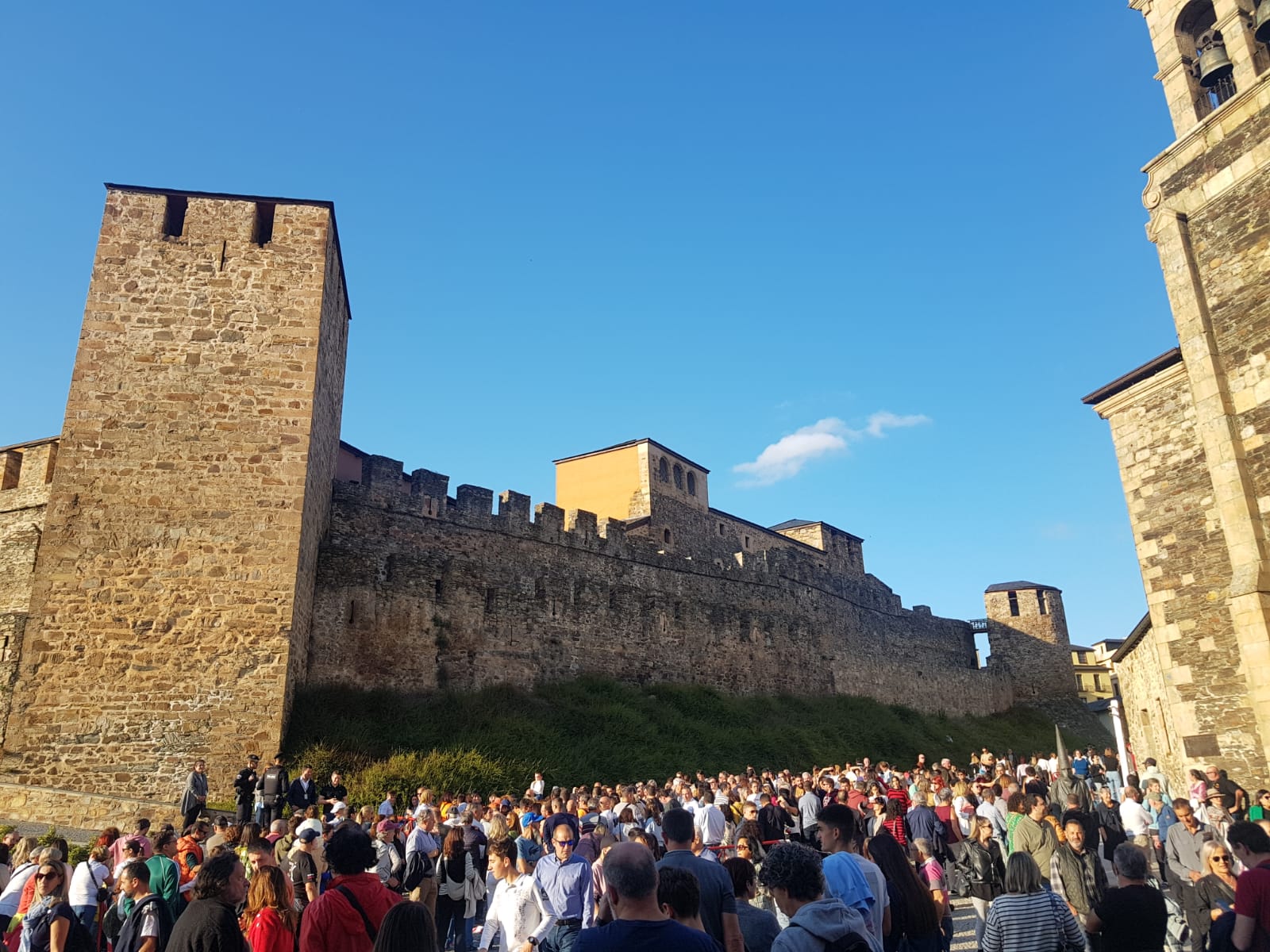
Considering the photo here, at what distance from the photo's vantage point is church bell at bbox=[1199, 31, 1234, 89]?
12820 mm

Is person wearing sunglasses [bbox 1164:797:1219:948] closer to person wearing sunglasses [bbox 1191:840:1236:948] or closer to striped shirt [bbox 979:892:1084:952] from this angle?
person wearing sunglasses [bbox 1191:840:1236:948]

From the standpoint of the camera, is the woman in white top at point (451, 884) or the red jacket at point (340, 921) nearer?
the red jacket at point (340, 921)

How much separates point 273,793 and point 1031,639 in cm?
3817

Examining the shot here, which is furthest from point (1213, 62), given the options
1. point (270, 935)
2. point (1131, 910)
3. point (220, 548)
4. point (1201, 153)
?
point (220, 548)

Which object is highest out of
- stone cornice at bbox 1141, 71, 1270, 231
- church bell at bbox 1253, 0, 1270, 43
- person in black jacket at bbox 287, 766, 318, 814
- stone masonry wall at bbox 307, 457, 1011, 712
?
church bell at bbox 1253, 0, 1270, 43

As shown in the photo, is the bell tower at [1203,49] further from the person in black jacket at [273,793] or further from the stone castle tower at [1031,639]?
the stone castle tower at [1031,639]

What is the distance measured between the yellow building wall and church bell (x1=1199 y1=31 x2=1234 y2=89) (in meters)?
26.0

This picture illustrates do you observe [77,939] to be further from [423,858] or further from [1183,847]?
[1183,847]

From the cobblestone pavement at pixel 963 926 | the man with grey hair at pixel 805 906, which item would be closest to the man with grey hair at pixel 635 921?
the man with grey hair at pixel 805 906

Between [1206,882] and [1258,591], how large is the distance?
6434mm

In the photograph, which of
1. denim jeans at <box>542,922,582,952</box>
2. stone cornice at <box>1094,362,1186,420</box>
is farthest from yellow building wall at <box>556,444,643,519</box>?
denim jeans at <box>542,922,582,952</box>

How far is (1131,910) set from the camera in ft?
15.4

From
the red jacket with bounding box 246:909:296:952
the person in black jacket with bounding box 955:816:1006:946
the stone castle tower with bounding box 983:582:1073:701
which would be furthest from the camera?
the stone castle tower with bounding box 983:582:1073:701

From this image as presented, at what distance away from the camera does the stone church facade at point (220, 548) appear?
1399cm
